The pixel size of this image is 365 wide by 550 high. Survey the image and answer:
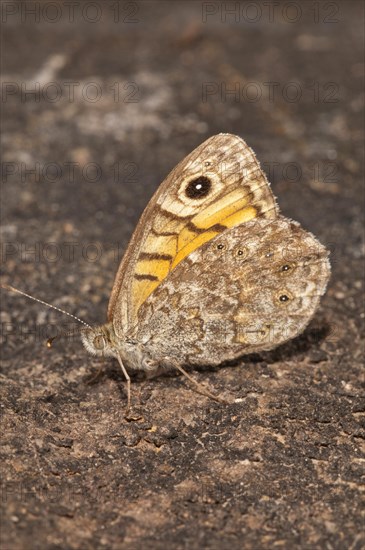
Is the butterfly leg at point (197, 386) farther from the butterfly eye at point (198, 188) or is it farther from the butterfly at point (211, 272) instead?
the butterfly eye at point (198, 188)

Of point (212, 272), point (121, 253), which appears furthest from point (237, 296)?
point (121, 253)

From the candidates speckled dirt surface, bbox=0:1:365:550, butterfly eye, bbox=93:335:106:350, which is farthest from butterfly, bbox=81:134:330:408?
speckled dirt surface, bbox=0:1:365:550

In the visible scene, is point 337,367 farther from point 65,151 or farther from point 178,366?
point 65,151

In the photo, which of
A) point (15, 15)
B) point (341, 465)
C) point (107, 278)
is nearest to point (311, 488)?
point (341, 465)

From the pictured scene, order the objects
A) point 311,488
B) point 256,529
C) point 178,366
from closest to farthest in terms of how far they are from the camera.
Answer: point 256,529 → point 311,488 → point 178,366

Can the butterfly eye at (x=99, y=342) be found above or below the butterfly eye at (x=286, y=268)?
below

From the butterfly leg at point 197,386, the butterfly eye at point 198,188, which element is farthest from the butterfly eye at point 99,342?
the butterfly eye at point 198,188

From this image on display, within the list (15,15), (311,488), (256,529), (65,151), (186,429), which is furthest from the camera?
(15,15)

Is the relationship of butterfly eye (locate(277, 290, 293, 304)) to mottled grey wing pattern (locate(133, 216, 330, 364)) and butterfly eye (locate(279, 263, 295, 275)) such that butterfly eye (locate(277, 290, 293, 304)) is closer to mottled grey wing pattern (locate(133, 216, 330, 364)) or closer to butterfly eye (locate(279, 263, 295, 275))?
mottled grey wing pattern (locate(133, 216, 330, 364))
